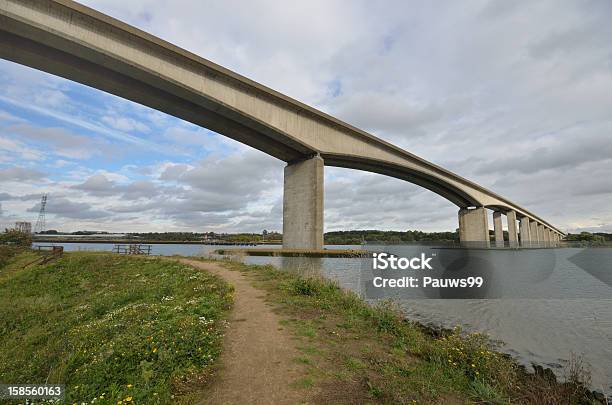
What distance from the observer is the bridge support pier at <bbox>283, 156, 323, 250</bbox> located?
22391 millimetres

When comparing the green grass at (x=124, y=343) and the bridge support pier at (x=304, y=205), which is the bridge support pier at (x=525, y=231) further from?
the green grass at (x=124, y=343)

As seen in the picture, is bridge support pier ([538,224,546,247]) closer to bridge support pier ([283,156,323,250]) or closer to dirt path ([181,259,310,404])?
bridge support pier ([283,156,323,250])

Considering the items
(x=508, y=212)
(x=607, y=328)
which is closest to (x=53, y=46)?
(x=607, y=328)

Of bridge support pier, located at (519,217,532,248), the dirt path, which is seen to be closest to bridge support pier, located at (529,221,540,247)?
bridge support pier, located at (519,217,532,248)

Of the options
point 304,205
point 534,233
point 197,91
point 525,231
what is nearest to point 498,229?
point 525,231

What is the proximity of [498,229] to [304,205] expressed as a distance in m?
59.5

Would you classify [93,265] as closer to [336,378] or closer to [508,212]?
[336,378]

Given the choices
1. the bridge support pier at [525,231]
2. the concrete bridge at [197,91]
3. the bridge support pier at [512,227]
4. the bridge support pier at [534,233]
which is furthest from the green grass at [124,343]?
the bridge support pier at [534,233]

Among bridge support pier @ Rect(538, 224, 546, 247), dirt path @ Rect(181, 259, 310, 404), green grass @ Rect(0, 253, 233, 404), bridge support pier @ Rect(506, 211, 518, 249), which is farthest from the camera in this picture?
bridge support pier @ Rect(538, 224, 546, 247)

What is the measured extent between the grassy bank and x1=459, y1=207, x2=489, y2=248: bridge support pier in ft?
180

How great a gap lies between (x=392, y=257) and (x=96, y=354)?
9128 mm

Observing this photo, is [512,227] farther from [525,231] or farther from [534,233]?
[534,233]

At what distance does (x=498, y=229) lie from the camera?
65.4 meters

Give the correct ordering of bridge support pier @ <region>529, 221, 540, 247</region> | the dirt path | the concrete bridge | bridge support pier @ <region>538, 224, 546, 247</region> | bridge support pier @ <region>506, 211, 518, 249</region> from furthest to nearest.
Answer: bridge support pier @ <region>538, 224, 546, 247</region> → bridge support pier @ <region>529, 221, 540, 247</region> → bridge support pier @ <region>506, 211, 518, 249</region> → the concrete bridge → the dirt path
